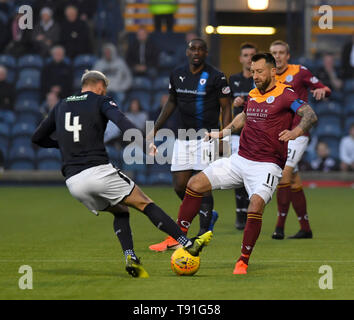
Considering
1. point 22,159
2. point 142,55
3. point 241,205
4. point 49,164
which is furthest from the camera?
point 142,55

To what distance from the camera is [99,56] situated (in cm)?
2120

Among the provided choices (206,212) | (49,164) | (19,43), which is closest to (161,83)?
(49,164)

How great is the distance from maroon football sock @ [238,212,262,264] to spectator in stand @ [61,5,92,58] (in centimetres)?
1374

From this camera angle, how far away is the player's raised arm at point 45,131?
7801 mm

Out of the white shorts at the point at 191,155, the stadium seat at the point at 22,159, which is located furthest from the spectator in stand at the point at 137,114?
the white shorts at the point at 191,155

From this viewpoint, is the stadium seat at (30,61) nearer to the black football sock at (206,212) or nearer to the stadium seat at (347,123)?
the stadium seat at (347,123)

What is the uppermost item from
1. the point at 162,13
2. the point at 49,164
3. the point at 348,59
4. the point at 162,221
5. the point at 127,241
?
the point at 162,13

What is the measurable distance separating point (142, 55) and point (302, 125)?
1336 cm

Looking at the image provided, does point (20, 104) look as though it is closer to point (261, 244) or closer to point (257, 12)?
point (257, 12)

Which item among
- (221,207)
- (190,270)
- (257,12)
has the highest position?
(257,12)

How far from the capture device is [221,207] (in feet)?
48.7

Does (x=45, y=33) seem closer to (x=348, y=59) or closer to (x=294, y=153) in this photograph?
(x=348, y=59)
